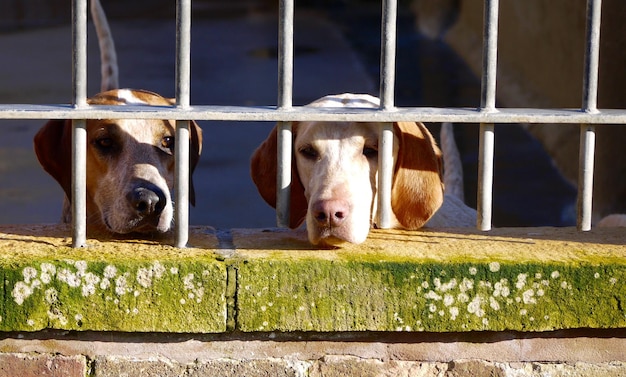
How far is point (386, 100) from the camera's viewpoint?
10.6 feet

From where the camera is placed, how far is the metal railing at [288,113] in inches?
124

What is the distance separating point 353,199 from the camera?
331 cm

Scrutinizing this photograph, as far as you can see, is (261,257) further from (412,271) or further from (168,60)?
(168,60)

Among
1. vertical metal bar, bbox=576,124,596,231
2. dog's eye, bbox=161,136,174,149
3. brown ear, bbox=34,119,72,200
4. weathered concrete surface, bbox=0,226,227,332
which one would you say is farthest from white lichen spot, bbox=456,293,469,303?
brown ear, bbox=34,119,72,200

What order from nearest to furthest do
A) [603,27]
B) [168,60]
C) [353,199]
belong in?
[353,199] < [603,27] < [168,60]

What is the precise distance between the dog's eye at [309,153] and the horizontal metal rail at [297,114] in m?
0.26

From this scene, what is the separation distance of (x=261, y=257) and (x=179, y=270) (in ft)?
0.74

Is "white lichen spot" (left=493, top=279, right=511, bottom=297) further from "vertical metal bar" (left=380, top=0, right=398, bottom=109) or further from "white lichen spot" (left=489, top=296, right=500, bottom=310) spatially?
"vertical metal bar" (left=380, top=0, right=398, bottom=109)

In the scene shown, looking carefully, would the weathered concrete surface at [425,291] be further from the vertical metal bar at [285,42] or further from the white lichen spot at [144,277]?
the vertical metal bar at [285,42]

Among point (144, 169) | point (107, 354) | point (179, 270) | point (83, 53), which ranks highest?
point (83, 53)

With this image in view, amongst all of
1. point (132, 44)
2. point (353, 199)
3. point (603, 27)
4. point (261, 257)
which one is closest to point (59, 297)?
point (261, 257)

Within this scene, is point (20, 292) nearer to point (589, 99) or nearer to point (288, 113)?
point (288, 113)

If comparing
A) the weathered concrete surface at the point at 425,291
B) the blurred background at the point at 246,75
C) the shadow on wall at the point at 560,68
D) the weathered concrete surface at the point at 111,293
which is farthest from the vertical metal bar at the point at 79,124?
the blurred background at the point at 246,75

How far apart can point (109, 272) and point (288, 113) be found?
0.65 meters
